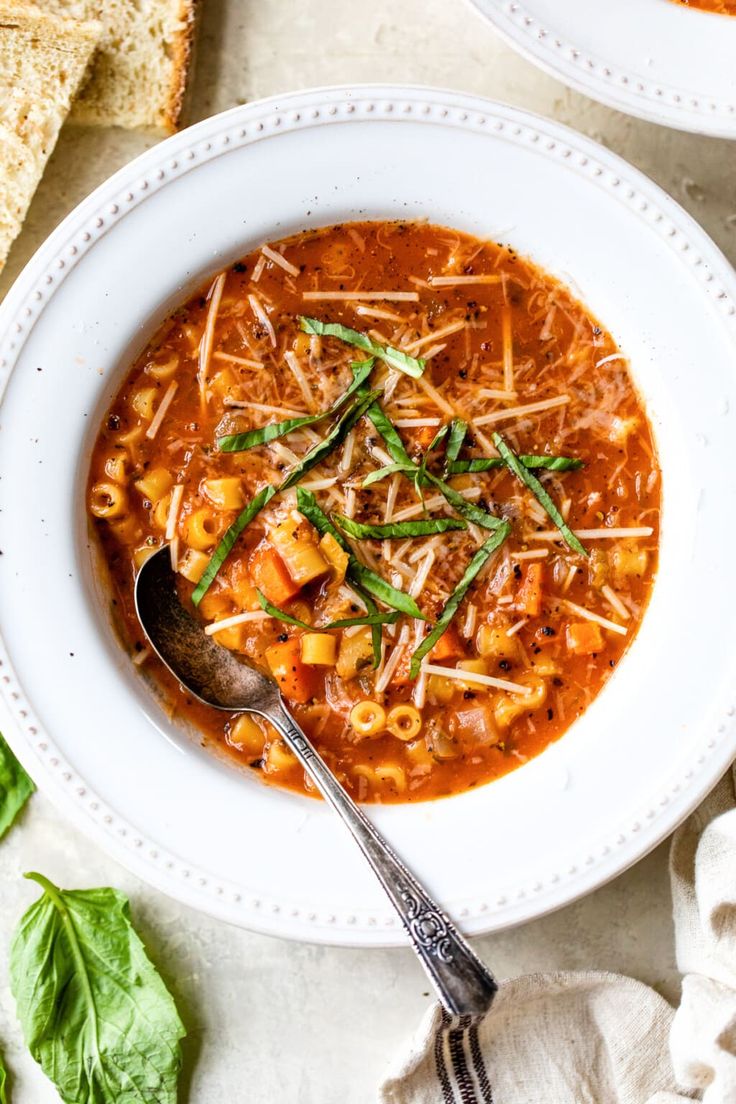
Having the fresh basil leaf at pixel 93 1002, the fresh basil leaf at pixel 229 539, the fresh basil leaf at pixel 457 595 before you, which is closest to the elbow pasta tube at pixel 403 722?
the fresh basil leaf at pixel 457 595

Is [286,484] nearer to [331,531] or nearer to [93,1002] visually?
[331,531]

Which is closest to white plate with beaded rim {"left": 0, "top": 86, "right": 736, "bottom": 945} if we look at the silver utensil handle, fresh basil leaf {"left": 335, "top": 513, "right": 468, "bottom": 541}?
the silver utensil handle

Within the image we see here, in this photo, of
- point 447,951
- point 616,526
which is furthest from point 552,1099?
point 616,526

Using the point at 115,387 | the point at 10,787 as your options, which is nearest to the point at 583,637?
the point at 115,387

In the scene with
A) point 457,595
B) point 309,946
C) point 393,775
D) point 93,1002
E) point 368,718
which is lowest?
point 93,1002

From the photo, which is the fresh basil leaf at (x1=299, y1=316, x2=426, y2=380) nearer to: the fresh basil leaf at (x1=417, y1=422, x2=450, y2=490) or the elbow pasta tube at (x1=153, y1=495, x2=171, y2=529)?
the fresh basil leaf at (x1=417, y1=422, x2=450, y2=490)

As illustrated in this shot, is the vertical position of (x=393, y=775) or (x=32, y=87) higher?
(x=32, y=87)

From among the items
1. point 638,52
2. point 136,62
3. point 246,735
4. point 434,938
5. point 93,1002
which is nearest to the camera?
point 434,938
